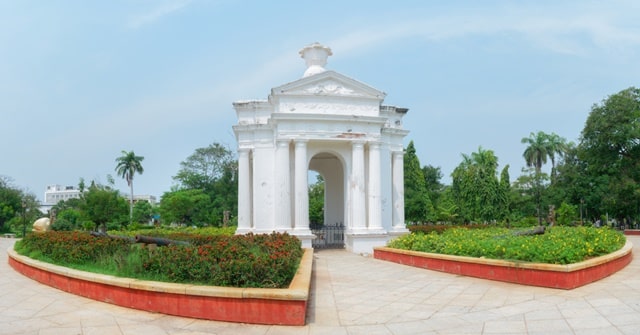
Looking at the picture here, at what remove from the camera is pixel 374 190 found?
18.9 m

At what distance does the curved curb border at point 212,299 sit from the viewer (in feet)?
21.4

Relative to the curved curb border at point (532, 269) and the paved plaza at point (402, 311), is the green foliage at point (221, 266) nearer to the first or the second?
the paved plaza at point (402, 311)

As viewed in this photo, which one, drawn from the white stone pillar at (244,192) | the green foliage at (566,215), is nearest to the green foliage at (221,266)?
the white stone pillar at (244,192)

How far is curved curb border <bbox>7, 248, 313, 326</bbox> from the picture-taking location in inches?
257

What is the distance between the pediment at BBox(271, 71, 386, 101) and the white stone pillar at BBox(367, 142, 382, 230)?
220 cm

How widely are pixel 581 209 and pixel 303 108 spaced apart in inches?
1257

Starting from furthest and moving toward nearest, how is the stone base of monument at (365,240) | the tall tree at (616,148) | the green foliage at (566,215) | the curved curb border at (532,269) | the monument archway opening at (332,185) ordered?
the tall tree at (616,148) → the green foliage at (566,215) → the monument archway opening at (332,185) → the stone base of monument at (365,240) → the curved curb border at (532,269)

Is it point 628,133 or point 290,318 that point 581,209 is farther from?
point 290,318

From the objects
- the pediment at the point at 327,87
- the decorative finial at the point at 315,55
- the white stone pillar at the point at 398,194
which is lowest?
the white stone pillar at the point at 398,194

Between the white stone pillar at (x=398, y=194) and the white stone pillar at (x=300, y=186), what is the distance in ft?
16.4

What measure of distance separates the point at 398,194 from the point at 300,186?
544 cm

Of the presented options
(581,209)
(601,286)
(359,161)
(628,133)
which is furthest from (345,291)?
(581,209)

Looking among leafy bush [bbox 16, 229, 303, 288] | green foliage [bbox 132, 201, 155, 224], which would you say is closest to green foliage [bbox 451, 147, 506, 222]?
leafy bush [bbox 16, 229, 303, 288]

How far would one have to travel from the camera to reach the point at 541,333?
239 inches
